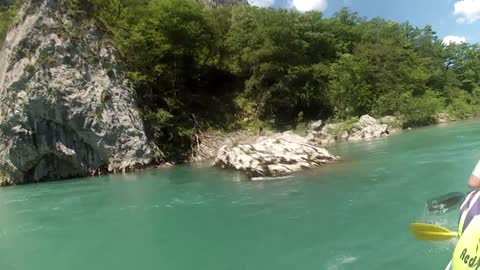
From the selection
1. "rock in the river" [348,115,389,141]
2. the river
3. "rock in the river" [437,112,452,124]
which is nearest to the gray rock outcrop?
"rock in the river" [348,115,389,141]

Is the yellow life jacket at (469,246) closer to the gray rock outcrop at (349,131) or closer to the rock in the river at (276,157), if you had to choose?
the rock in the river at (276,157)

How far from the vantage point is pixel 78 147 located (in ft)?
76.3

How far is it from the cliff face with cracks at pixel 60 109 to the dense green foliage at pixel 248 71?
64.2 inches

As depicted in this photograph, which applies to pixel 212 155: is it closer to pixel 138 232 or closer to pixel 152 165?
pixel 152 165

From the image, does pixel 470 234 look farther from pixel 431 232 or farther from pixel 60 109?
pixel 60 109

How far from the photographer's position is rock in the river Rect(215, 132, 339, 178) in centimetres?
1664

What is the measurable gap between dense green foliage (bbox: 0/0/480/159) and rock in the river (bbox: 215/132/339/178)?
801 centimetres

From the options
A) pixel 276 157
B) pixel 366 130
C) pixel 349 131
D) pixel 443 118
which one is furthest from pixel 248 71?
pixel 276 157

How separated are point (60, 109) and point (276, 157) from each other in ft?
39.5

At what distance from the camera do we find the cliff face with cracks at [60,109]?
2250 cm

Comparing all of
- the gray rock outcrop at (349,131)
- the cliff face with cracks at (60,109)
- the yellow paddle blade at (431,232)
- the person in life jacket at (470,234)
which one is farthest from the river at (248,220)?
the gray rock outcrop at (349,131)

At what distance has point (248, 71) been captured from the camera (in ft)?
108

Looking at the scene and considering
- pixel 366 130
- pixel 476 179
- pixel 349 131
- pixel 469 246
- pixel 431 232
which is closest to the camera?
pixel 469 246

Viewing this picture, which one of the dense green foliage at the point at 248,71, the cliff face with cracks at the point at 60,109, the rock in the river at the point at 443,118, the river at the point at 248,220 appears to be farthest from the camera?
the rock in the river at the point at 443,118
